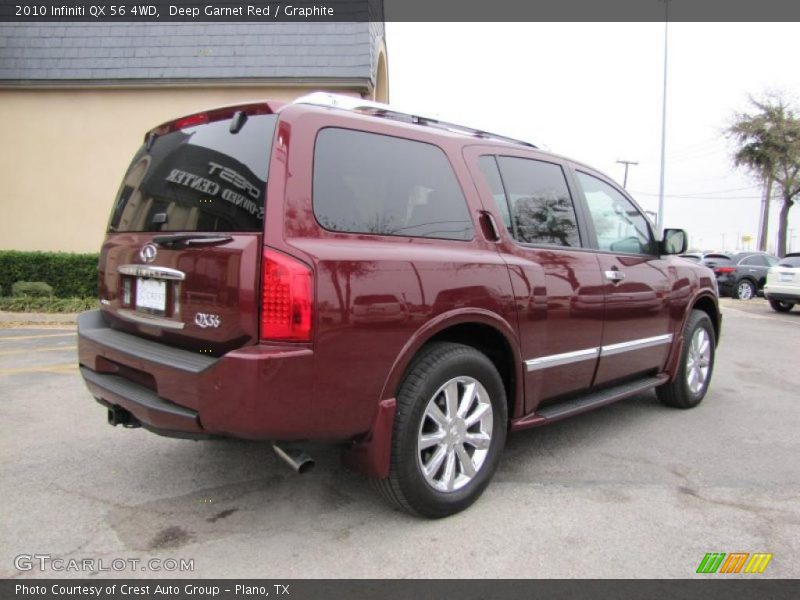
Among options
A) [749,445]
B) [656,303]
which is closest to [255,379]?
[656,303]

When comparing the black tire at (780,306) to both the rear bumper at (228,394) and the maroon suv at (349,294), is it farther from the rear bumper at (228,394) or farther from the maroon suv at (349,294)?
the rear bumper at (228,394)

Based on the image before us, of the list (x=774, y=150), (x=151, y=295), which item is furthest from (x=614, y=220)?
(x=774, y=150)

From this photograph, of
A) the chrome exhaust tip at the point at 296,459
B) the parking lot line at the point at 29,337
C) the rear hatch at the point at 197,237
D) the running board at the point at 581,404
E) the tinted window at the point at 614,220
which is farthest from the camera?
the parking lot line at the point at 29,337

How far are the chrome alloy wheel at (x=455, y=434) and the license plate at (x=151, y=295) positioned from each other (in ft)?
4.31

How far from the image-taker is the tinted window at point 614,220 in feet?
13.4

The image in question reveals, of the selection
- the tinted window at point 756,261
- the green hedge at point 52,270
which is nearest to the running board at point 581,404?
the green hedge at point 52,270

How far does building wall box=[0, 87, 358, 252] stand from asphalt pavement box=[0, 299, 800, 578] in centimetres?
879

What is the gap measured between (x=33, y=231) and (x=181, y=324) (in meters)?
11.7

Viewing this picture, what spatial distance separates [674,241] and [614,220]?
26.1 inches

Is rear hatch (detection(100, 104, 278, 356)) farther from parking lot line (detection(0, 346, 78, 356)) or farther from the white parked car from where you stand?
the white parked car

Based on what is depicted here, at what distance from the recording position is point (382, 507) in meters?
3.06

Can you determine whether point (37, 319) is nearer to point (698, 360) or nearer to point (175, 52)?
point (175, 52)

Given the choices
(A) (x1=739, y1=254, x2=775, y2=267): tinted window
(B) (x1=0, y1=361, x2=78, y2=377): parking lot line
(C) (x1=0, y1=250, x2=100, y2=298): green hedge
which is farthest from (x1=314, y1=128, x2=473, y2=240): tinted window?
(A) (x1=739, y1=254, x2=775, y2=267): tinted window

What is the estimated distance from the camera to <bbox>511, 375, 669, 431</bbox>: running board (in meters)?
3.38
